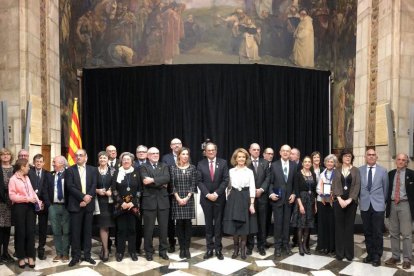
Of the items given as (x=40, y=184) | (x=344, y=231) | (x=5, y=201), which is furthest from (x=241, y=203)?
(x=5, y=201)

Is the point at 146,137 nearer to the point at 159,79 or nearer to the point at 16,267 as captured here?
the point at 159,79

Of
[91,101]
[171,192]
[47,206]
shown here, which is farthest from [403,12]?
[91,101]

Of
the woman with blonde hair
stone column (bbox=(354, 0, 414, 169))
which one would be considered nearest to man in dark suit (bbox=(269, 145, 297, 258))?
the woman with blonde hair

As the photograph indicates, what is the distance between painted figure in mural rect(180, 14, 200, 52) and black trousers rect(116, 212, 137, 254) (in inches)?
282

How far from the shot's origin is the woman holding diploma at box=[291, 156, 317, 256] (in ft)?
17.2

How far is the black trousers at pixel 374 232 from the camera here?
478cm

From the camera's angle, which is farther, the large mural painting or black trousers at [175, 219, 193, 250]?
the large mural painting

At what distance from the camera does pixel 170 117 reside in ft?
38.2

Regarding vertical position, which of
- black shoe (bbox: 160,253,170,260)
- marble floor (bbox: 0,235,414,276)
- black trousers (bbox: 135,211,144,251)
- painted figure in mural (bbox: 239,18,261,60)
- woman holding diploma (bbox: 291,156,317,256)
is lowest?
marble floor (bbox: 0,235,414,276)

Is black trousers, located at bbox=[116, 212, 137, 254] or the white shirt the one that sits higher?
the white shirt

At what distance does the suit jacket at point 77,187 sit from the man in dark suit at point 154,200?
62 centimetres

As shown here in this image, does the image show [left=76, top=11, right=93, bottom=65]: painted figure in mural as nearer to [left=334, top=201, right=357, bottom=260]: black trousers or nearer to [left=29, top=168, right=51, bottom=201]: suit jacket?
[left=29, top=168, right=51, bottom=201]: suit jacket

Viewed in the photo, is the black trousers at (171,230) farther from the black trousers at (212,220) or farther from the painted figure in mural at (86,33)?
the painted figure in mural at (86,33)

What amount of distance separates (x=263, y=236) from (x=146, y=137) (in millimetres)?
6974
